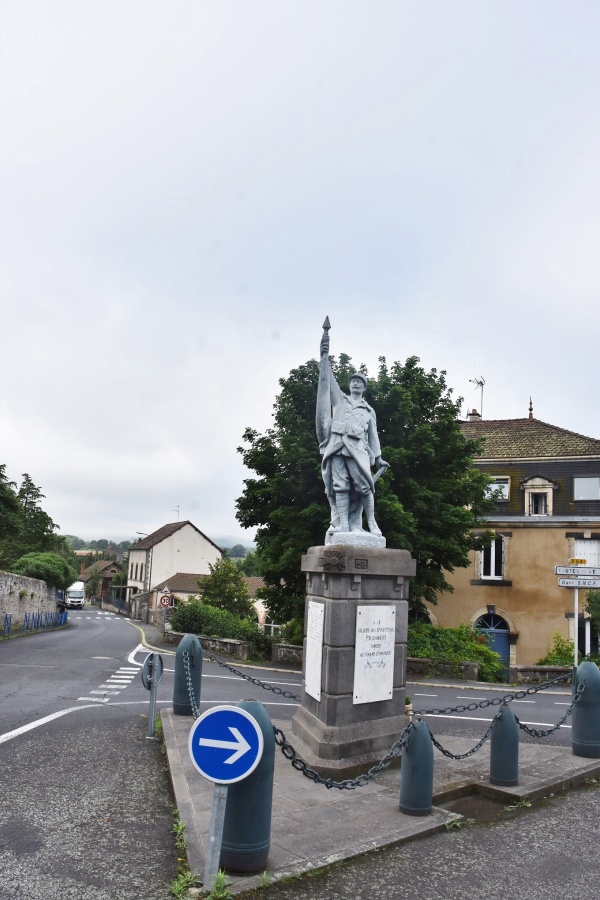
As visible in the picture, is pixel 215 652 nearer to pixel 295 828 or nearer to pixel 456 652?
pixel 456 652

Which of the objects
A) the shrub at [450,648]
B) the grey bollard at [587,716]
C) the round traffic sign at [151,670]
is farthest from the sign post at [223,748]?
the shrub at [450,648]

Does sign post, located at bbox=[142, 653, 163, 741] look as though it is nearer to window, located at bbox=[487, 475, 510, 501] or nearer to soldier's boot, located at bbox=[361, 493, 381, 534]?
soldier's boot, located at bbox=[361, 493, 381, 534]

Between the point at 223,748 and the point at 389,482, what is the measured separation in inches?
568

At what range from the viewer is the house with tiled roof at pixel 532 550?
26.9 meters

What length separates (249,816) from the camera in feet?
15.3

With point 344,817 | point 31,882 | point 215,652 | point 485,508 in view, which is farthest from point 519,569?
point 31,882

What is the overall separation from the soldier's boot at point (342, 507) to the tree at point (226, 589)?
1435 inches

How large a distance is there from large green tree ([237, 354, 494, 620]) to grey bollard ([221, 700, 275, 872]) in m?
12.8

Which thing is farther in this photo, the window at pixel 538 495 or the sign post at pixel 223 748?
the window at pixel 538 495

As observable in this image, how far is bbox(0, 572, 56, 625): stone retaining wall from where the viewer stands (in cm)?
3064

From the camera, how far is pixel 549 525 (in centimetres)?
2752

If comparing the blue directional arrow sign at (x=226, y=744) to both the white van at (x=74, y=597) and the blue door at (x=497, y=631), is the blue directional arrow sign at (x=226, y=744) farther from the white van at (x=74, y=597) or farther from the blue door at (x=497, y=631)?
the white van at (x=74, y=597)

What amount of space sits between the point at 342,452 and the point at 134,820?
4.59m

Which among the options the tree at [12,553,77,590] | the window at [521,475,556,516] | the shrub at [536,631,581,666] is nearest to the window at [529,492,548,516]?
the window at [521,475,556,516]
